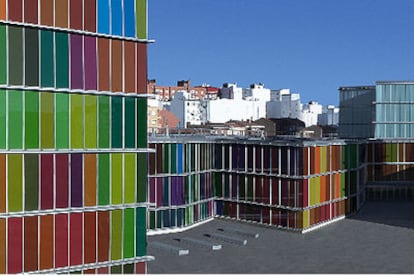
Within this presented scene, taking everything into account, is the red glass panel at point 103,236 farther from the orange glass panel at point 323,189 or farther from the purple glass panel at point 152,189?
the orange glass panel at point 323,189

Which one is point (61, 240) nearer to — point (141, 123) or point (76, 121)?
point (76, 121)

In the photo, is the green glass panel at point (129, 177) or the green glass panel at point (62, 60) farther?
the green glass panel at point (129, 177)

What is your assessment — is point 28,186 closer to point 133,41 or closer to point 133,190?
point 133,190

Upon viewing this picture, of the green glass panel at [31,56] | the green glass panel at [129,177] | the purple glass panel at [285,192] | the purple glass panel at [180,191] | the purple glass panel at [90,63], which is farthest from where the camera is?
the purple glass panel at [180,191]

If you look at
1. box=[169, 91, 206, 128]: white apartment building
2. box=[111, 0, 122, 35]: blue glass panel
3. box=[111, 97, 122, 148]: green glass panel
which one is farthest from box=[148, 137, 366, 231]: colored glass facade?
box=[169, 91, 206, 128]: white apartment building

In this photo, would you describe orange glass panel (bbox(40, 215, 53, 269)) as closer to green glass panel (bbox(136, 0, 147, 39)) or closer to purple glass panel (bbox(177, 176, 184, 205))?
green glass panel (bbox(136, 0, 147, 39))

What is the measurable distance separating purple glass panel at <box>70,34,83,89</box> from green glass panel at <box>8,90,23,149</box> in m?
2.59

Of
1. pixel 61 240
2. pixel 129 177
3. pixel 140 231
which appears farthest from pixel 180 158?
pixel 61 240

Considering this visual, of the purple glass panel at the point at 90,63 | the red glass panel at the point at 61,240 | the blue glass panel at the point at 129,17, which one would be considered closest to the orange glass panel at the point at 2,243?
the red glass panel at the point at 61,240

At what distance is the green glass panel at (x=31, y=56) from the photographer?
90.5 ft

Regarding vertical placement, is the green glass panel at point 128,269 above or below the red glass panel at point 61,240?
below

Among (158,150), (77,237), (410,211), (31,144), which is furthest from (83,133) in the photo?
(410,211)

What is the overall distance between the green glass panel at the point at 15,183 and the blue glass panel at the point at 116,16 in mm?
7555

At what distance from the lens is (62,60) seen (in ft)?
93.6
